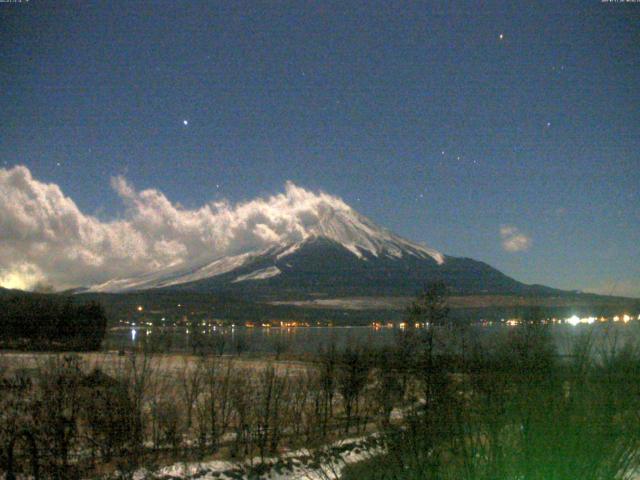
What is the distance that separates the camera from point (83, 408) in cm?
1109

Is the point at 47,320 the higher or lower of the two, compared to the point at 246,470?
higher

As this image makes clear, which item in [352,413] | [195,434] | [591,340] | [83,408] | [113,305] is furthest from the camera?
[113,305]

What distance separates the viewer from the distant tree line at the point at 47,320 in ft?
154

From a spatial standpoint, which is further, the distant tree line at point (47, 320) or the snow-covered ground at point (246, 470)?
the distant tree line at point (47, 320)

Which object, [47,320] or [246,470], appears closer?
[246,470]

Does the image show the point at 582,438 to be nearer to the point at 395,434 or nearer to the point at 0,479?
the point at 395,434

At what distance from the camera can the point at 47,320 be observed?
48.6 meters

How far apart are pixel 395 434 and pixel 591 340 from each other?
1660 mm

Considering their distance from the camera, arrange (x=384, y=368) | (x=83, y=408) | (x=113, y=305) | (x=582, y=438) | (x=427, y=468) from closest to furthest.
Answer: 1. (x=582, y=438)
2. (x=427, y=468)
3. (x=83, y=408)
4. (x=384, y=368)
5. (x=113, y=305)

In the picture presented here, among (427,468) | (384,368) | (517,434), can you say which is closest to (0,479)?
(427,468)

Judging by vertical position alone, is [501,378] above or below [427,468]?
above

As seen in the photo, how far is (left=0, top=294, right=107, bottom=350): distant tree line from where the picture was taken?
46.9 metres

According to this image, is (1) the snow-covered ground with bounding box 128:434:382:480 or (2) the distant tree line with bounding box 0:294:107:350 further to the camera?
(2) the distant tree line with bounding box 0:294:107:350

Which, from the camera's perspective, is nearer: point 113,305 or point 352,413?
point 352,413
